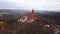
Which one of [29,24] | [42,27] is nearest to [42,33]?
[42,27]

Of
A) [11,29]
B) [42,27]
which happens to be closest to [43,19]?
[42,27]

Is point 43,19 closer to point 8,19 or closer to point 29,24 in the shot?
point 29,24

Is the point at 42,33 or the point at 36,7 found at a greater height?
the point at 36,7

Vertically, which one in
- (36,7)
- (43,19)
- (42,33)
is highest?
(36,7)

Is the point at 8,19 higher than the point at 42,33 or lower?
higher

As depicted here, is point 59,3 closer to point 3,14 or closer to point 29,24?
point 29,24

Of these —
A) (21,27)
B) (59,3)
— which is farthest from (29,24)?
(59,3)

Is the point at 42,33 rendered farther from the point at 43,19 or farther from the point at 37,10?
the point at 37,10

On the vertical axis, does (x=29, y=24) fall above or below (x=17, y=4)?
below
